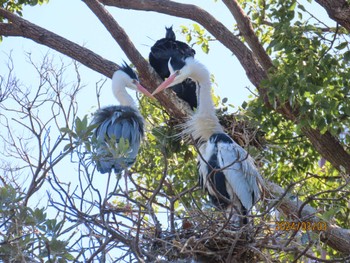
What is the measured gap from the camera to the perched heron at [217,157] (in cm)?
787

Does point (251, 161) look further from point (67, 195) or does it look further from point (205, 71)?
point (67, 195)

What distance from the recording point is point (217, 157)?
796 centimetres

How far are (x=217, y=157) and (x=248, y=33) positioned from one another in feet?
6.65

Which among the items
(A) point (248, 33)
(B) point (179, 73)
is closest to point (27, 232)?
(B) point (179, 73)

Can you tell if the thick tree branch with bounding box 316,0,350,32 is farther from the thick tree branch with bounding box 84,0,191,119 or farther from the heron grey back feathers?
the heron grey back feathers

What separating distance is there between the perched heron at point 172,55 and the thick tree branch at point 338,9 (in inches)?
91.6

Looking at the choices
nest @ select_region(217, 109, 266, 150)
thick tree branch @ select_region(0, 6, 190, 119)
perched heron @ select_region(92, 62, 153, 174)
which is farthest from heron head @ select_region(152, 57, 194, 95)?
nest @ select_region(217, 109, 266, 150)

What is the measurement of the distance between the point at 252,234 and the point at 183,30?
4788 millimetres

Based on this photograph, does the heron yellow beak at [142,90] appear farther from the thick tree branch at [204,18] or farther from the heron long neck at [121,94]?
the thick tree branch at [204,18]

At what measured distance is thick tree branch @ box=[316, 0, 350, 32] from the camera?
26.6 ft

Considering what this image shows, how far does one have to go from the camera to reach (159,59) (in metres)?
10.5

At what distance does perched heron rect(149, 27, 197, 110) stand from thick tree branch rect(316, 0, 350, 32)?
7.63 feet

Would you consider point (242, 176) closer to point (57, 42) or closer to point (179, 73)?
point (179, 73)

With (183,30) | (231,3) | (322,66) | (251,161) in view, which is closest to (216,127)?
(251,161)
